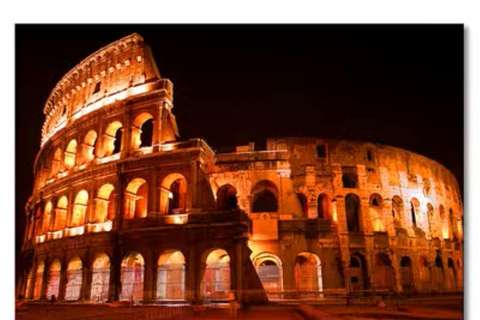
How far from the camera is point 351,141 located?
63.6 ft

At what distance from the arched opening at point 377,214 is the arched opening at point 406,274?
172 centimetres

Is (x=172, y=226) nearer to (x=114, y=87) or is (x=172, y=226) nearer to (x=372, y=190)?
(x=114, y=87)

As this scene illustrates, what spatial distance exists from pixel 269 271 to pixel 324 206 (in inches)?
151

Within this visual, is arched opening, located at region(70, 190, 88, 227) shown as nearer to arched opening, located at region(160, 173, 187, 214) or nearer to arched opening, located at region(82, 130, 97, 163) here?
arched opening, located at region(82, 130, 97, 163)

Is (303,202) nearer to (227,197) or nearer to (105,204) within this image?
(227,197)

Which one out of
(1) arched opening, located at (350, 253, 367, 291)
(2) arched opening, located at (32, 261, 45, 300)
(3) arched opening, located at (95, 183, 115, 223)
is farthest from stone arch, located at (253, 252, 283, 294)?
(2) arched opening, located at (32, 261, 45, 300)

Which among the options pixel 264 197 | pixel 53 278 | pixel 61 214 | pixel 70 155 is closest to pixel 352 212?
pixel 264 197

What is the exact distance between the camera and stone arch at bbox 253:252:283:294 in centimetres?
1630

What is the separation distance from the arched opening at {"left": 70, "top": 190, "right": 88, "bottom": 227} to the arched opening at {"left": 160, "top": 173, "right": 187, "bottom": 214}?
3746mm

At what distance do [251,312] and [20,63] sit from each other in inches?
352

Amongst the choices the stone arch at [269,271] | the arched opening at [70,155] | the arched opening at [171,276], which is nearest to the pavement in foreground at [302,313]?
the arched opening at [171,276]

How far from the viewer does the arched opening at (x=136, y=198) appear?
1620 cm
